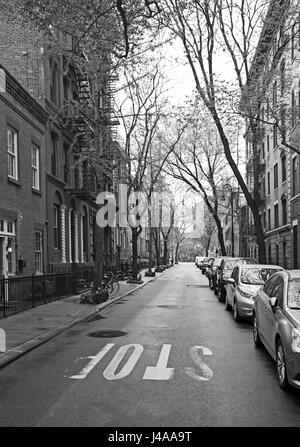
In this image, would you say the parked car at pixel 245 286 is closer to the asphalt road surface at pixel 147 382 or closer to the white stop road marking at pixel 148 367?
the asphalt road surface at pixel 147 382

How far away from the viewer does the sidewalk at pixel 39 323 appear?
9109 millimetres

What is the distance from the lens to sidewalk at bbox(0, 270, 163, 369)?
29.9ft

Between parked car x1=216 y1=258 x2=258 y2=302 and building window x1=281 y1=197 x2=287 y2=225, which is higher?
building window x1=281 y1=197 x2=287 y2=225

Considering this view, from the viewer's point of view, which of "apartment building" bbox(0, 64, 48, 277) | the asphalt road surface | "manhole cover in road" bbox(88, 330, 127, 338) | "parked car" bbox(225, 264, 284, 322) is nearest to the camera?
the asphalt road surface

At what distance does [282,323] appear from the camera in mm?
6512

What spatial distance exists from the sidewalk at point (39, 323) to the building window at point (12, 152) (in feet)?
15.6

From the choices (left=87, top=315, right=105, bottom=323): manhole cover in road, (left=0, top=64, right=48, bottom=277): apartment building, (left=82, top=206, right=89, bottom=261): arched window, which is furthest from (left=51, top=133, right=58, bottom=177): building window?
(left=87, top=315, right=105, bottom=323): manhole cover in road

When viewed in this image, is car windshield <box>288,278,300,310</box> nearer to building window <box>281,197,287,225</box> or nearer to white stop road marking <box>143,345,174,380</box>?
white stop road marking <box>143,345,174,380</box>

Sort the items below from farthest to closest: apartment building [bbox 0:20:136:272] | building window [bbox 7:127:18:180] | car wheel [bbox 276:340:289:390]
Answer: apartment building [bbox 0:20:136:272], building window [bbox 7:127:18:180], car wheel [bbox 276:340:289:390]

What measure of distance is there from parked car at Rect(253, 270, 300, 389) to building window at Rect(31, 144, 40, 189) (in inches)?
521

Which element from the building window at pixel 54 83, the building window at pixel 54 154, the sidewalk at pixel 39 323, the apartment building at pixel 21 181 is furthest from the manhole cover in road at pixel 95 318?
the building window at pixel 54 83

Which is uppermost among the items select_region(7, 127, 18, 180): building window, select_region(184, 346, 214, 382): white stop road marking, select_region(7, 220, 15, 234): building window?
select_region(7, 127, 18, 180): building window
